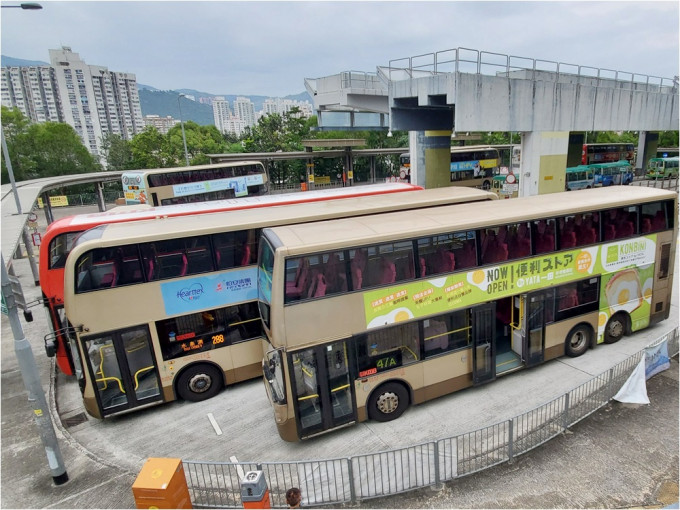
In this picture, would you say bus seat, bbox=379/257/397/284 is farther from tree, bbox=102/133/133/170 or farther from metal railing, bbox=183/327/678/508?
tree, bbox=102/133/133/170

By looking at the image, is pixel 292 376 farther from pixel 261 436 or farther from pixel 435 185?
pixel 435 185

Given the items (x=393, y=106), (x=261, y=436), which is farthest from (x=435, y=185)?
(x=261, y=436)

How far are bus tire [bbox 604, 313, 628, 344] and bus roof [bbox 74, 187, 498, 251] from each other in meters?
4.03

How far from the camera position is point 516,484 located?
593 centimetres

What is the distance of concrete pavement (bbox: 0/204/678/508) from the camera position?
585cm

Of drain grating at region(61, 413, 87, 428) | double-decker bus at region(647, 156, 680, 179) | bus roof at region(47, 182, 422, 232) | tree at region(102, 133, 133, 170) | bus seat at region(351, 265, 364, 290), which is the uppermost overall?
tree at region(102, 133, 133, 170)

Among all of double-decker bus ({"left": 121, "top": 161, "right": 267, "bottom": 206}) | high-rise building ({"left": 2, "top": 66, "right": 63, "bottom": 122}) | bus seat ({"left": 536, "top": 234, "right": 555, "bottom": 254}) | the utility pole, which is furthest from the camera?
high-rise building ({"left": 2, "top": 66, "right": 63, "bottom": 122})

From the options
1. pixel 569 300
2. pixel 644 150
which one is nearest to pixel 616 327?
pixel 569 300

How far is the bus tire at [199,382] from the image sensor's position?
8.47m

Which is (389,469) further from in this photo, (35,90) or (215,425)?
(35,90)

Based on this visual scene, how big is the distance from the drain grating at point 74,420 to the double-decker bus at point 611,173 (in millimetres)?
37673

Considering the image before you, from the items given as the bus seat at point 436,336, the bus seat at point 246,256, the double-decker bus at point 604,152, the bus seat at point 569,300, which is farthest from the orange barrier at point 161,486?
the double-decker bus at point 604,152

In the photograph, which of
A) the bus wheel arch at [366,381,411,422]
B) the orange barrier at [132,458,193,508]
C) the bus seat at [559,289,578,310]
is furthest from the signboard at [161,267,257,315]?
the bus seat at [559,289,578,310]

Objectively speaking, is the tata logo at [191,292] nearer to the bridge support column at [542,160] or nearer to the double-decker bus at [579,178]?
the bridge support column at [542,160]
